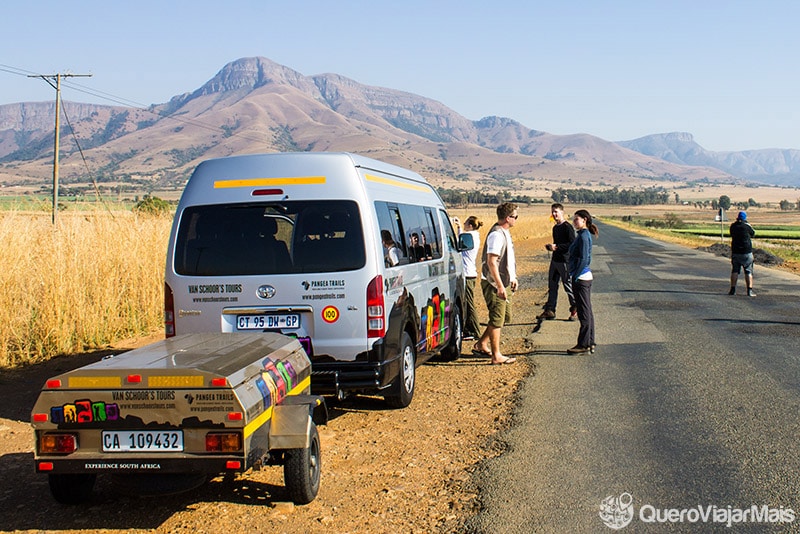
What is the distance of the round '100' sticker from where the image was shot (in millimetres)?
6629

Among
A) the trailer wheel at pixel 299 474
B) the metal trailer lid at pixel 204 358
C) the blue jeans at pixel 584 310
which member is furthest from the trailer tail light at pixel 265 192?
the blue jeans at pixel 584 310

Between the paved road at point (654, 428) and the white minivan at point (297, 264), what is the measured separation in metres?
1.54

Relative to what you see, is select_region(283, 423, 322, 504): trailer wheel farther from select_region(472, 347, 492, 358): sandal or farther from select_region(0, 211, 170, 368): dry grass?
select_region(0, 211, 170, 368): dry grass

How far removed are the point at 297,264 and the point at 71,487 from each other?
252 cm

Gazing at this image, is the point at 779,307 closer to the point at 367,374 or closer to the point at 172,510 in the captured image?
the point at 367,374

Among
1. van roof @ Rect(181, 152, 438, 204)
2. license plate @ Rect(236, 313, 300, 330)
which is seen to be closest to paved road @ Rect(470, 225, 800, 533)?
license plate @ Rect(236, 313, 300, 330)

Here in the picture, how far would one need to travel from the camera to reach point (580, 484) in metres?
5.40

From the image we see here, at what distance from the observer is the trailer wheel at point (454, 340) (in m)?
10.1

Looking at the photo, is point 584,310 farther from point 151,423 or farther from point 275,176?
point 151,423

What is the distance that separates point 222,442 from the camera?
4.54 metres

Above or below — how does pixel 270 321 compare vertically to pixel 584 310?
above

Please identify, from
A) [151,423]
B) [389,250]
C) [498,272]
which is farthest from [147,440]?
[498,272]

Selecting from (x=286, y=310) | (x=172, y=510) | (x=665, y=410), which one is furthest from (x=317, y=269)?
(x=665, y=410)

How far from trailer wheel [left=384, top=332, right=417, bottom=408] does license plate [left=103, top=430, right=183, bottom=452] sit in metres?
2.89
